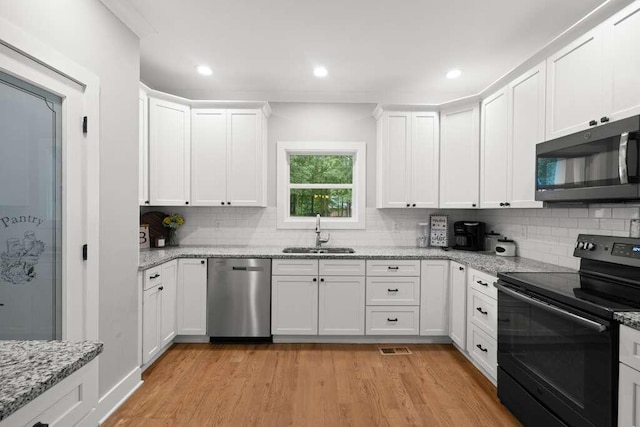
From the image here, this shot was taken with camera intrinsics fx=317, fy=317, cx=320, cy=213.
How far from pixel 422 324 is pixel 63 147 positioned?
126 inches

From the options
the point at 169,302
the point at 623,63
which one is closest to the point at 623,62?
the point at 623,63

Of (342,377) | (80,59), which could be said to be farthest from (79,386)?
(342,377)

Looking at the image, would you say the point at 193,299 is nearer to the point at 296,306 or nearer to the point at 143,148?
the point at 296,306

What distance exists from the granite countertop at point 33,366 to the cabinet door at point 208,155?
262cm

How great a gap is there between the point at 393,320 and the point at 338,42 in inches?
103

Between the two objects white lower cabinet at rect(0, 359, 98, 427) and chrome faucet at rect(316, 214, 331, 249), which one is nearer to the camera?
white lower cabinet at rect(0, 359, 98, 427)

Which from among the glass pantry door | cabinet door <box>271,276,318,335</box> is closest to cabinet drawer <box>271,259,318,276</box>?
cabinet door <box>271,276,318,335</box>

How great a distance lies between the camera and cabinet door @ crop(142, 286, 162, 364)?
8.36 ft

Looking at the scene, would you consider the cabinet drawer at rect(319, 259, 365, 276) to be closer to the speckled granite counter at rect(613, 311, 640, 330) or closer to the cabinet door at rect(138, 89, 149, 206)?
the cabinet door at rect(138, 89, 149, 206)

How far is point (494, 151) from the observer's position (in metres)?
2.97

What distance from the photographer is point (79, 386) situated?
881mm

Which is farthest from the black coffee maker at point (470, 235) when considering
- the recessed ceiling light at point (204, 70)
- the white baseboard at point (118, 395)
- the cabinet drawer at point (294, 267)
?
the white baseboard at point (118, 395)

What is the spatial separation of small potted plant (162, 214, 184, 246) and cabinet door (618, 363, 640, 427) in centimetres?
370

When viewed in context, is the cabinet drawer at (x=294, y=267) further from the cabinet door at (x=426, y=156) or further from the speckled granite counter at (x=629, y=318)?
the speckled granite counter at (x=629, y=318)
